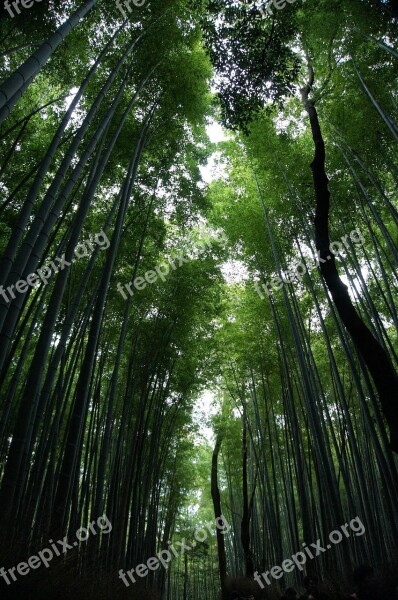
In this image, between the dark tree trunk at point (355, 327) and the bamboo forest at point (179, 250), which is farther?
the bamboo forest at point (179, 250)

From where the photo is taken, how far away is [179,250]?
24.3ft

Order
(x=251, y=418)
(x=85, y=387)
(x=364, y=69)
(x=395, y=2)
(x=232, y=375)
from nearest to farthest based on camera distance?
(x=395, y=2)
(x=85, y=387)
(x=364, y=69)
(x=232, y=375)
(x=251, y=418)

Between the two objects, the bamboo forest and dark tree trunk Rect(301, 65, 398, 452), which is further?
the bamboo forest

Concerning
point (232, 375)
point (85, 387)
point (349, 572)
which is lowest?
point (349, 572)

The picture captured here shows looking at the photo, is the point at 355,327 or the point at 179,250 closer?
the point at 355,327

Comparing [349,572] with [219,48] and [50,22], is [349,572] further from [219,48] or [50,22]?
[50,22]

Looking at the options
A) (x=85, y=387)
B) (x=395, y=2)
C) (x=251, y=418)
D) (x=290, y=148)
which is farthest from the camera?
(x=251, y=418)

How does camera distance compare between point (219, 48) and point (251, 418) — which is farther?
point (251, 418)

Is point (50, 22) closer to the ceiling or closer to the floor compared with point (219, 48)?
closer to the ceiling

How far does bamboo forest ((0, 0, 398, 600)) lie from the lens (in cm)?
250

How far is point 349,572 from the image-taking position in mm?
4156

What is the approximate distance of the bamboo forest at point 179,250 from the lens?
2498 mm

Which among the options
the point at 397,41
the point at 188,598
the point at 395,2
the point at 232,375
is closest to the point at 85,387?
the point at 395,2

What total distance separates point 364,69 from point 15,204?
17.0 ft
